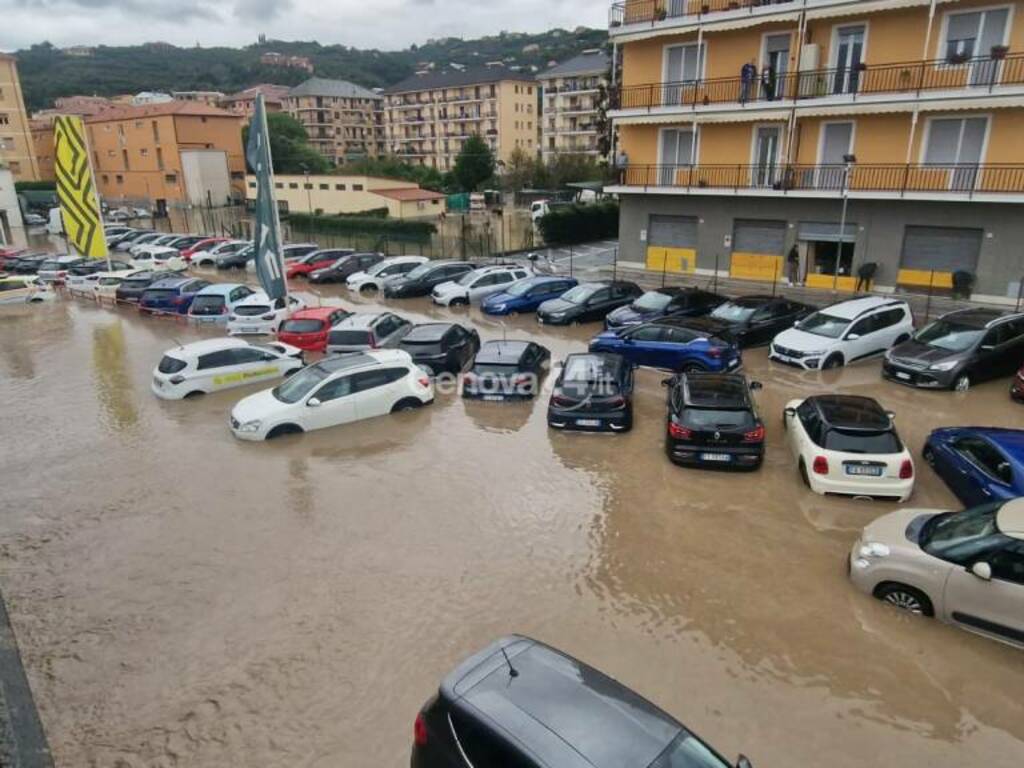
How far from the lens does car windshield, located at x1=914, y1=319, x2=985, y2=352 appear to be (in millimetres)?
15414

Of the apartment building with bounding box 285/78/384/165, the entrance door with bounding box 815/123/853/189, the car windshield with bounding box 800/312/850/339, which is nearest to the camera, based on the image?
the car windshield with bounding box 800/312/850/339

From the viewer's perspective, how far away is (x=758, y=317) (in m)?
19.1

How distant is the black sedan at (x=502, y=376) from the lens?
604 inches

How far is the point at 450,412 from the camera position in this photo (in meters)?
15.2

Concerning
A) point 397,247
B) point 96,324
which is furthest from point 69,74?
point 96,324

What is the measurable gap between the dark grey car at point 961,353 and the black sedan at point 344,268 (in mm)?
23551

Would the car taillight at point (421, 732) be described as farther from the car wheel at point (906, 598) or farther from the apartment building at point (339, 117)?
the apartment building at point (339, 117)

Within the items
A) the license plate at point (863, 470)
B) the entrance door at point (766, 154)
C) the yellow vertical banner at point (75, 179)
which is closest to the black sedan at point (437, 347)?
the license plate at point (863, 470)

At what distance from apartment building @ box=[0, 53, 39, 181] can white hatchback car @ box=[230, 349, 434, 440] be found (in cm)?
7274

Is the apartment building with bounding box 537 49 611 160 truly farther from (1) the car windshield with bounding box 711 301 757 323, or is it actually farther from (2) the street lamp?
(1) the car windshield with bounding box 711 301 757 323

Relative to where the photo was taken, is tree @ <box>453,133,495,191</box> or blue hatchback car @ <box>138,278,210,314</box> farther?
tree @ <box>453,133,495,191</box>

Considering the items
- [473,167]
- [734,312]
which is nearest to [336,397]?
[734,312]

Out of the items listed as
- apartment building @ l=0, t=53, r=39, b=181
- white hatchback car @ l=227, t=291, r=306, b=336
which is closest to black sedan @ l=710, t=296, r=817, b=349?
white hatchback car @ l=227, t=291, r=306, b=336

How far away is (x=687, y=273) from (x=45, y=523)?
25006 mm
